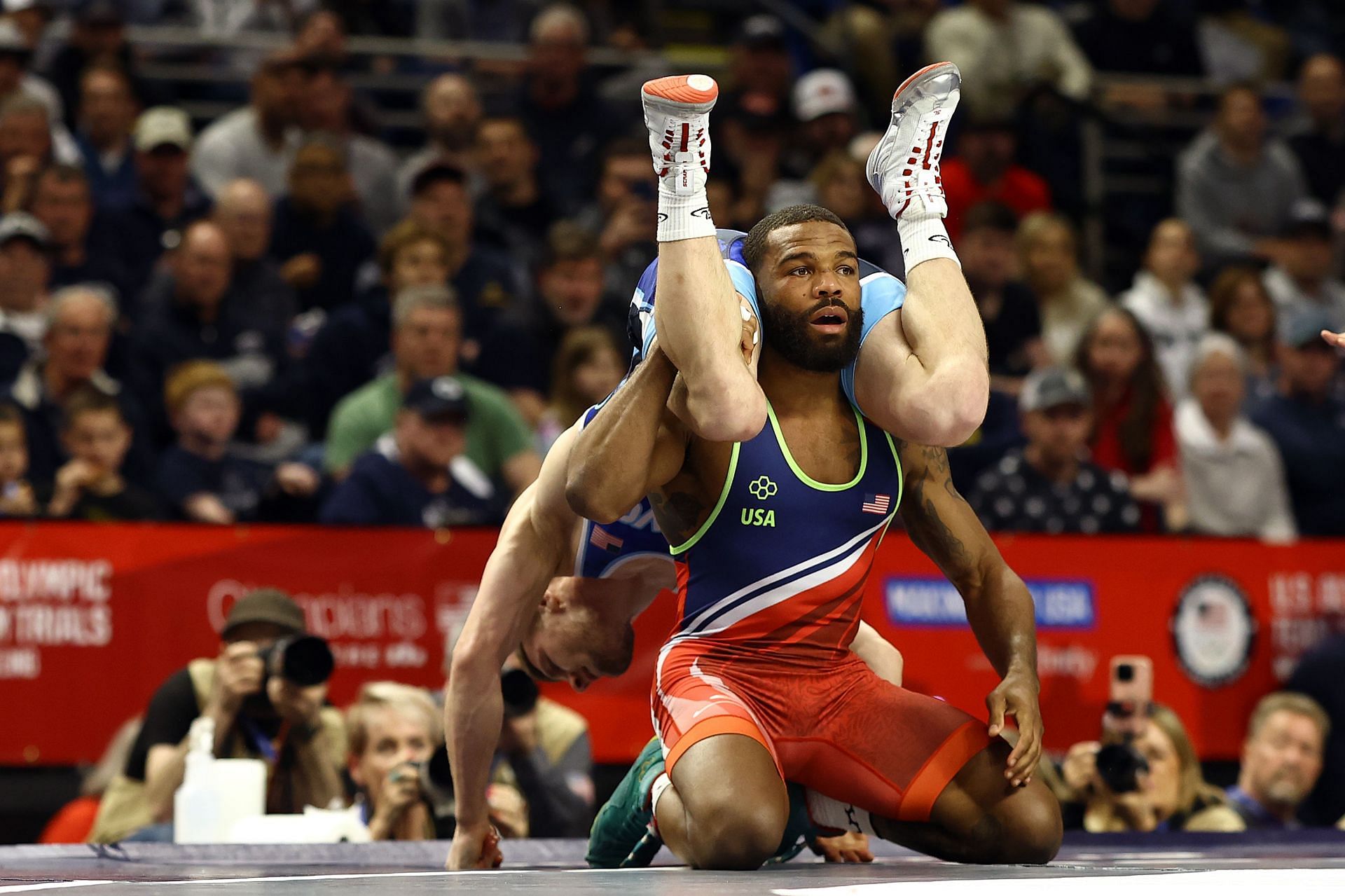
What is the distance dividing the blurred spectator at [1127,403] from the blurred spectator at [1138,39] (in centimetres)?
357

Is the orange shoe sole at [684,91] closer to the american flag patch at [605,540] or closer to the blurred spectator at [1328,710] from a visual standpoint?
the american flag patch at [605,540]

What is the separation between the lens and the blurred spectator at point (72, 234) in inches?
313

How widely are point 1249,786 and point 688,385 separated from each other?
355cm

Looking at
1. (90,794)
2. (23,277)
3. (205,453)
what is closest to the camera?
(90,794)

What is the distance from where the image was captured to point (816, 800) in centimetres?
430

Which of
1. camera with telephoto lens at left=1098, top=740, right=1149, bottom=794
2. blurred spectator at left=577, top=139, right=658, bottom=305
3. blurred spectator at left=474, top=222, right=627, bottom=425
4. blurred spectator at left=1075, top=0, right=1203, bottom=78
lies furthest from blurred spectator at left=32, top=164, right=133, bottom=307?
blurred spectator at left=1075, top=0, right=1203, bottom=78

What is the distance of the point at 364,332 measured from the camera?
26.2 ft

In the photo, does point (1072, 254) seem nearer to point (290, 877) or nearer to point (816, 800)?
point (816, 800)

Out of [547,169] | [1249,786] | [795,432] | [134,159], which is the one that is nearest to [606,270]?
[547,169]

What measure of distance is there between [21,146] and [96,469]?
2.23 meters

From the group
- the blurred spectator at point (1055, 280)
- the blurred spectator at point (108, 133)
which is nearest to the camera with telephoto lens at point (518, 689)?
the blurred spectator at point (108, 133)

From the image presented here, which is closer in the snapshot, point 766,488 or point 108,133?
point 766,488

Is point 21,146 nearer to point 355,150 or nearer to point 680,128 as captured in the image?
point 355,150

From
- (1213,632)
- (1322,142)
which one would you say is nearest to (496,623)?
(1213,632)
